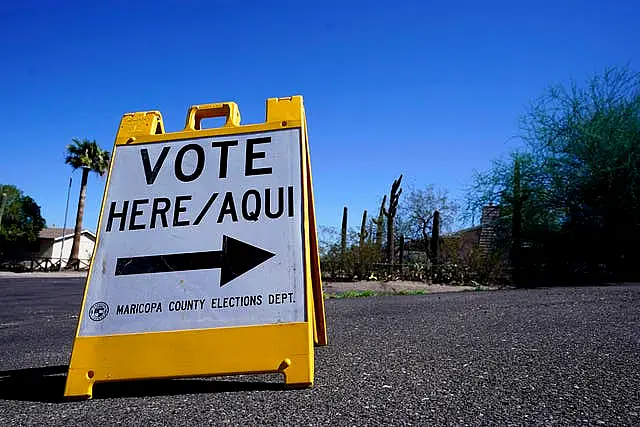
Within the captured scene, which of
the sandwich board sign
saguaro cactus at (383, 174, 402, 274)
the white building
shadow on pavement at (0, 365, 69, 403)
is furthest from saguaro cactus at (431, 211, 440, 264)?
the white building

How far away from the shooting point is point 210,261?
282cm

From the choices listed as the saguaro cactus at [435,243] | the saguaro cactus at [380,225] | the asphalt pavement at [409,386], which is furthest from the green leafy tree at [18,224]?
the asphalt pavement at [409,386]

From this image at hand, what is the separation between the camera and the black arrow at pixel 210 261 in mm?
2778

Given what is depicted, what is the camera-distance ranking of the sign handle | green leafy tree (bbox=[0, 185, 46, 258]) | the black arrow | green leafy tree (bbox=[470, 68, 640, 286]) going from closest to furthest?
the black arrow → the sign handle → green leafy tree (bbox=[470, 68, 640, 286]) → green leafy tree (bbox=[0, 185, 46, 258])

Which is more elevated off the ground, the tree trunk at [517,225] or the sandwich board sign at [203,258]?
the tree trunk at [517,225]

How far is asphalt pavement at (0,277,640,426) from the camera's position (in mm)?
2152

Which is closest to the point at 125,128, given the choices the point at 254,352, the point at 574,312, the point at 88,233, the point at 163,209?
the point at 163,209

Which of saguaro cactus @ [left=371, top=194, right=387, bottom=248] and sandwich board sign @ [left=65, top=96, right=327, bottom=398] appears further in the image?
saguaro cactus @ [left=371, top=194, right=387, bottom=248]

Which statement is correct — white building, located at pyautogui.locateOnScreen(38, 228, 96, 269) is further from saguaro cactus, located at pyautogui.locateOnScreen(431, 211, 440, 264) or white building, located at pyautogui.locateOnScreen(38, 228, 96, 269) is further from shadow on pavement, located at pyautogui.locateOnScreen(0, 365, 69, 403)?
shadow on pavement, located at pyautogui.locateOnScreen(0, 365, 69, 403)

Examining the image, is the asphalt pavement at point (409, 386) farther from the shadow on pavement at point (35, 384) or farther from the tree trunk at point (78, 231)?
the tree trunk at point (78, 231)

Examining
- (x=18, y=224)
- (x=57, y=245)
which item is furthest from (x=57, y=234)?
(x=18, y=224)

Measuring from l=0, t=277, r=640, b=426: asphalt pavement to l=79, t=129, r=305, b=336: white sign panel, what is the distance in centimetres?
39

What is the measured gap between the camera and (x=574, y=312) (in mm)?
5121

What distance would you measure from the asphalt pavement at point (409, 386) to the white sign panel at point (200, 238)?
394 mm
